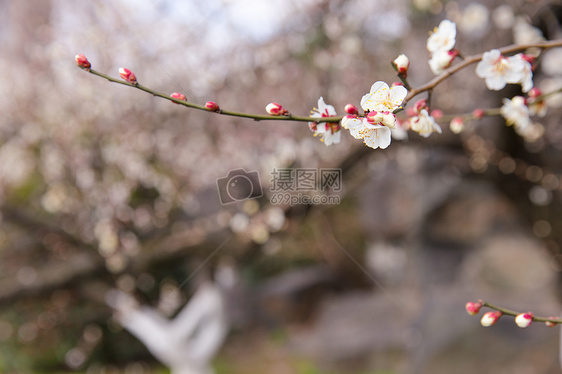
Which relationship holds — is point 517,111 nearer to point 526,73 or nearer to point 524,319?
point 526,73

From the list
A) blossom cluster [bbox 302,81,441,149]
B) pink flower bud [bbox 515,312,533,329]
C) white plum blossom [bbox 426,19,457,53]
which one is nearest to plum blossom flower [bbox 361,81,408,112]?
blossom cluster [bbox 302,81,441,149]

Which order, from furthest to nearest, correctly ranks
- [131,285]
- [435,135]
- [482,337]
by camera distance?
1. [131,285]
2. [482,337]
3. [435,135]

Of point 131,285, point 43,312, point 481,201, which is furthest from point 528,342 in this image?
point 43,312

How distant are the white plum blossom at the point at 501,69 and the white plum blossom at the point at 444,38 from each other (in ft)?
0.28

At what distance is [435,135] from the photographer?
291 centimetres

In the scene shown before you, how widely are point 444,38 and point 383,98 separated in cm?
34

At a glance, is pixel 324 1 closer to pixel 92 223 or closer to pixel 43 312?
pixel 92 223

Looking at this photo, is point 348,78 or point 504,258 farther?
point 504,258

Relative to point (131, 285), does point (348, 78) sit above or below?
above

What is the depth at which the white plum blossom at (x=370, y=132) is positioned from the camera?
82 cm

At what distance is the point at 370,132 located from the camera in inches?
33.5

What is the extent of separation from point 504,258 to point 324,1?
308cm

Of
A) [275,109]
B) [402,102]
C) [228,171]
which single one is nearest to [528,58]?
[402,102]

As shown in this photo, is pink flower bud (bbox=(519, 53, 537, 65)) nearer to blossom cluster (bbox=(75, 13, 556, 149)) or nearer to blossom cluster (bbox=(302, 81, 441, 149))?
blossom cluster (bbox=(75, 13, 556, 149))
